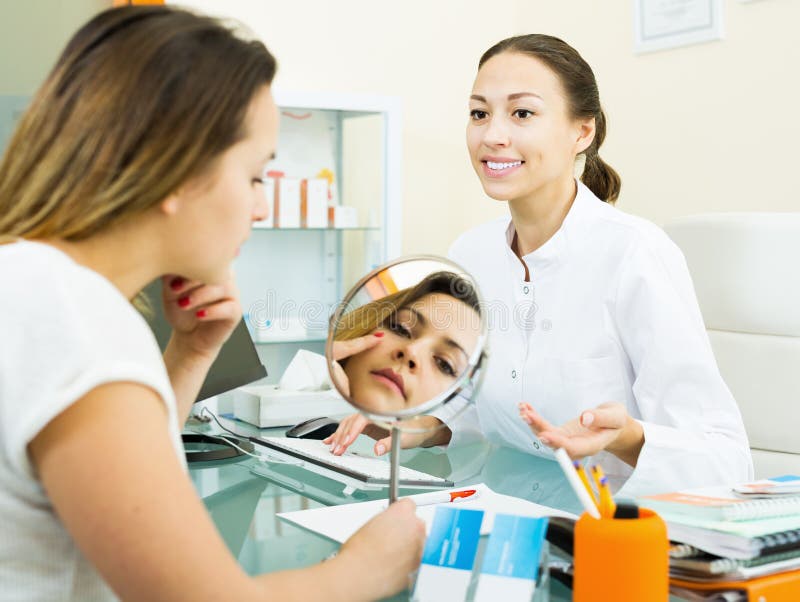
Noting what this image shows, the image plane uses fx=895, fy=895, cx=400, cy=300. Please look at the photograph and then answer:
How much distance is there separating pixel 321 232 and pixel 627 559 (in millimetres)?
3032

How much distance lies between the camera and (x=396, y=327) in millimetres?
977

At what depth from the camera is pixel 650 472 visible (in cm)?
141

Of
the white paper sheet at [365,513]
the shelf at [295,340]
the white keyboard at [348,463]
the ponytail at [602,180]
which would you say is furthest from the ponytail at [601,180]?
the shelf at [295,340]

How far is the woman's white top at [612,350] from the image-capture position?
150cm

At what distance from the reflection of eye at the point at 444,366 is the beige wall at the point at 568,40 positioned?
1868 millimetres

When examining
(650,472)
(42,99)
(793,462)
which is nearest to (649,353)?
(650,472)

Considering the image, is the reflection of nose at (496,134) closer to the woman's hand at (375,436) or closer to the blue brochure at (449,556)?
the woman's hand at (375,436)

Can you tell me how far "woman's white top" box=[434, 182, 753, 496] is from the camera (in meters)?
1.50

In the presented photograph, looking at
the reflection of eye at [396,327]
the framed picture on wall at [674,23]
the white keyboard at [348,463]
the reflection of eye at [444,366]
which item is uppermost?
the framed picture on wall at [674,23]

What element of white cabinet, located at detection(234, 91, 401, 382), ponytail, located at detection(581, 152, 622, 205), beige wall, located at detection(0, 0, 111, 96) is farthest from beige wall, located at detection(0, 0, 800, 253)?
ponytail, located at detection(581, 152, 622, 205)

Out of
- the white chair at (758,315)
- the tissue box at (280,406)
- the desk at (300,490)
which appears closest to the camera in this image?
the desk at (300,490)

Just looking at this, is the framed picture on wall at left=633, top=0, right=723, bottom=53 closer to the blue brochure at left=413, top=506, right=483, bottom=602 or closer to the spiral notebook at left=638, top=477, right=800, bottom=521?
the spiral notebook at left=638, top=477, right=800, bottom=521

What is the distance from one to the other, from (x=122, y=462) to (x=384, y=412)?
30cm

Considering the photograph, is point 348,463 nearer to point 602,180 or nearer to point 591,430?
point 591,430
